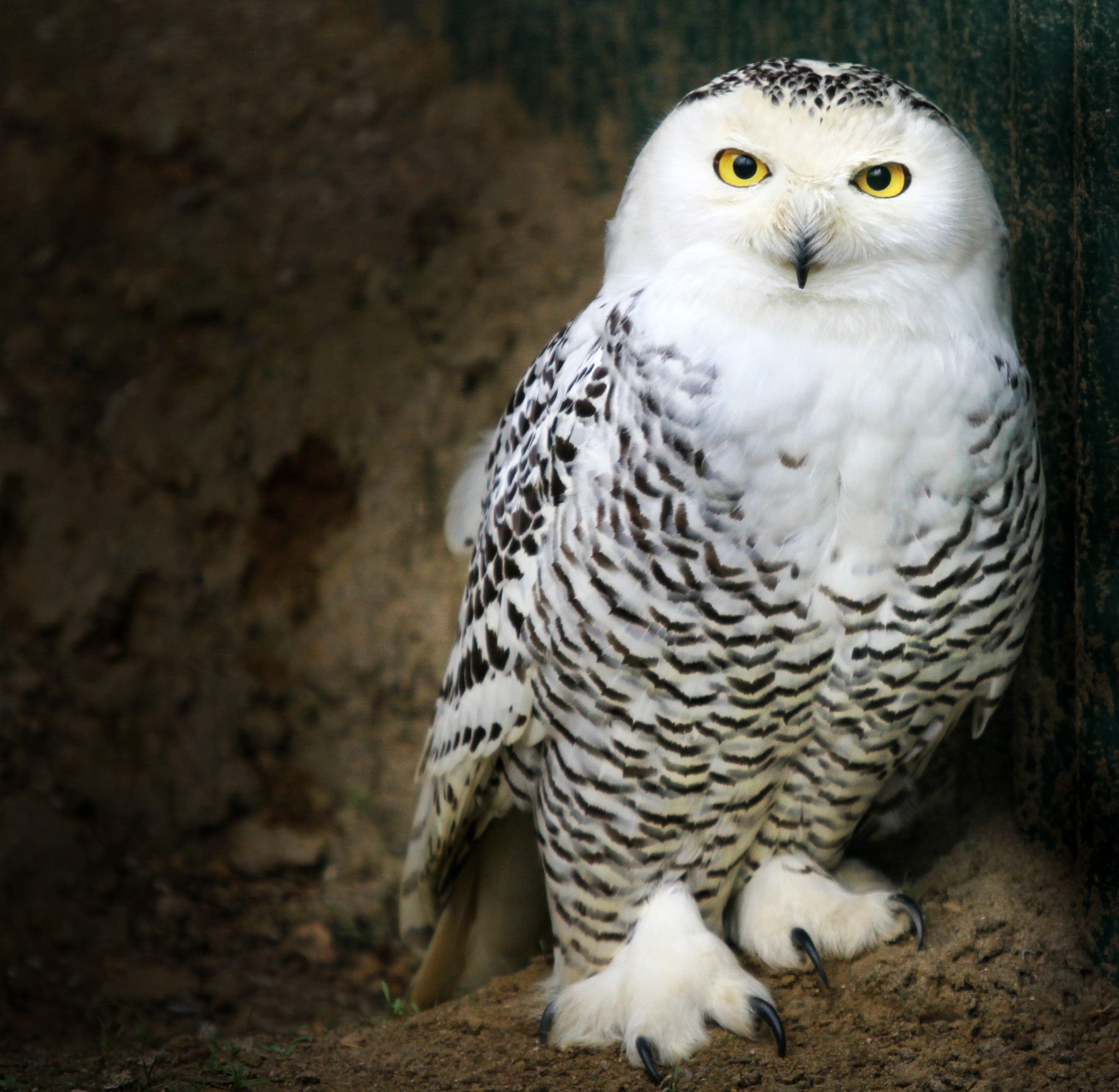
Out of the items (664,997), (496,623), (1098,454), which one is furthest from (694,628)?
(1098,454)

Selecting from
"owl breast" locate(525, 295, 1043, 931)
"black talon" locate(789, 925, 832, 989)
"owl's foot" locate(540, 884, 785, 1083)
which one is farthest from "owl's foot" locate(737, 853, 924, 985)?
"owl breast" locate(525, 295, 1043, 931)

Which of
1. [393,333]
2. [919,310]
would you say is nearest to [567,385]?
[919,310]

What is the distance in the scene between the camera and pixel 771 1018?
89.0 inches

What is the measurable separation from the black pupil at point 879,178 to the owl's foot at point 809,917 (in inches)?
50.2

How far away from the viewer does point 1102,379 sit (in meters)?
2.23

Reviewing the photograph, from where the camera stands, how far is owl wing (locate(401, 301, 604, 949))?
227 cm

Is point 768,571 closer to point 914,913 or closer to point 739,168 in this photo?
point 739,168

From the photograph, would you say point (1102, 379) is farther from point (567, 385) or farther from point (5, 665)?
point (5, 665)

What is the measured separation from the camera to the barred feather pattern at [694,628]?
205 centimetres

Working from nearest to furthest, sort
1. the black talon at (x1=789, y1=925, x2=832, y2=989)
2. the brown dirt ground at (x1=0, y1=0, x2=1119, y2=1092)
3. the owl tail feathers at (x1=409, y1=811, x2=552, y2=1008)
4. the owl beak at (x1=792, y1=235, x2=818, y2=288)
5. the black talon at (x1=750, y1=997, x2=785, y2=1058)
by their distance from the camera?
the owl beak at (x1=792, y1=235, x2=818, y2=288), the black talon at (x1=750, y1=997, x2=785, y2=1058), the black talon at (x1=789, y1=925, x2=832, y2=989), the owl tail feathers at (x1=409, y1=811, x2=552, y2=1008), the brown dirt ground at (x1=0, y1=0, x2=1119, y2=1092)

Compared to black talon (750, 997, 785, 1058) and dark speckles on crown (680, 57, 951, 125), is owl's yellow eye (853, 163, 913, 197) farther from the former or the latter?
black talon (750, 997, 785, 1058)

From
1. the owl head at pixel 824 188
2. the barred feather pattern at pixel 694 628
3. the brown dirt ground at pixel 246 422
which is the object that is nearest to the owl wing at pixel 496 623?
the barred feather pattern at pixel 694 628

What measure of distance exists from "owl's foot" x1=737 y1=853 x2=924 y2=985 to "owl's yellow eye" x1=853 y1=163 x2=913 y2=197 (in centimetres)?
127

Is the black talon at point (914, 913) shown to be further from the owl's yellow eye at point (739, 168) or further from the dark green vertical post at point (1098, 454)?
the owl's yellow eye at point (739, 168)
